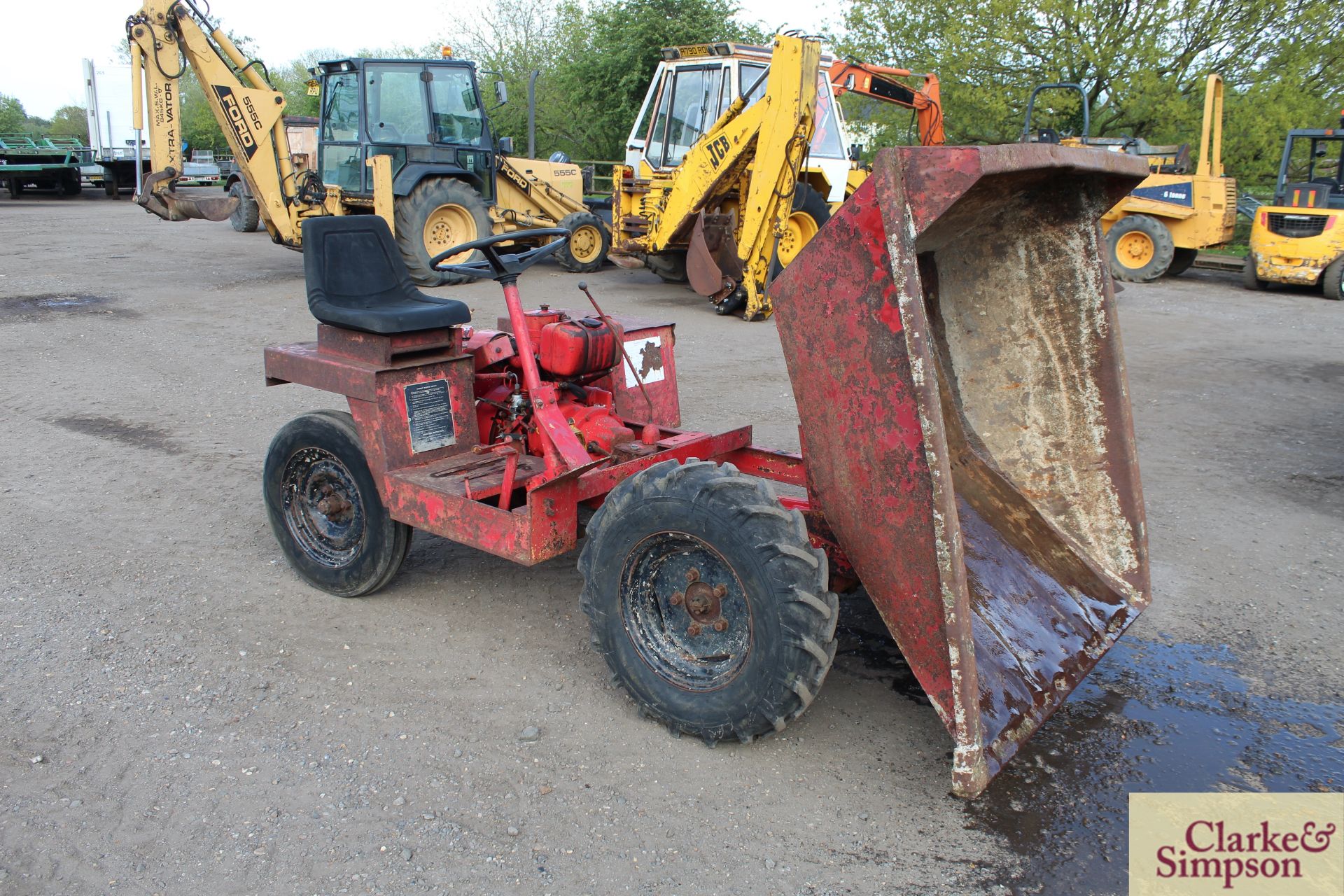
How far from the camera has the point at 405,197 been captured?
11680 mm

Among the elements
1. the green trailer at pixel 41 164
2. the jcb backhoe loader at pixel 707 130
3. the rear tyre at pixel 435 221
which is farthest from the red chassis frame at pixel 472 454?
the green trailer at pixel 41 164

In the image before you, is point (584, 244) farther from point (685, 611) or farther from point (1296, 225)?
point (685, 611)

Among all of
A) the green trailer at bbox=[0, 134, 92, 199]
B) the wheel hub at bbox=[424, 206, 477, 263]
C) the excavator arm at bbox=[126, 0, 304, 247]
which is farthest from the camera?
the green trailer at bbox=[0, 134, 92, 199]

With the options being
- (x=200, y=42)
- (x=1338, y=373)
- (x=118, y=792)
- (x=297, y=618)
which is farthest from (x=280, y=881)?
(x=200, y=42)

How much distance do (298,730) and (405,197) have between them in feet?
31.5

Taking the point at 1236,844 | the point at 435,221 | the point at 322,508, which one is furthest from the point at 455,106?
the point at 1236,844

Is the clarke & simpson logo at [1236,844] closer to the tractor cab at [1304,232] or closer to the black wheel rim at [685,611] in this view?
the black wheel rim at [685,611]

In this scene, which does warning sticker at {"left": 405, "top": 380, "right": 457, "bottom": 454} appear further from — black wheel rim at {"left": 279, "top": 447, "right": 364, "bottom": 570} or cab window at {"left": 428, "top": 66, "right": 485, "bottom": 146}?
cab window at {"left": 428, "top": 66, "right": 485, "bottom": 146}

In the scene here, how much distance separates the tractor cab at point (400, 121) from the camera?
1177cm

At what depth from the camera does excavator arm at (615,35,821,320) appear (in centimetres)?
915

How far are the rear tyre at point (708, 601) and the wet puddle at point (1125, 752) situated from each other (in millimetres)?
680

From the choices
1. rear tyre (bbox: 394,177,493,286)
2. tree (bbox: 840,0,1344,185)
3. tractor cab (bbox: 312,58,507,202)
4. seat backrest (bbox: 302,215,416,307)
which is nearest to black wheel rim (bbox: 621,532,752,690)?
seat backrest (bbox: 302,215,416,307)

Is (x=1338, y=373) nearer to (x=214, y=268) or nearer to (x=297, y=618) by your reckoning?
(x=297, y=618)

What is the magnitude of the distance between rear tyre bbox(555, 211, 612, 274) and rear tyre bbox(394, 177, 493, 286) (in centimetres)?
178
